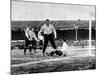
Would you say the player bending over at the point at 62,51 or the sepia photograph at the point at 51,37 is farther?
the player bending over at the point at 62,51

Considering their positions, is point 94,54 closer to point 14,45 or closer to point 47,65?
point 47,65

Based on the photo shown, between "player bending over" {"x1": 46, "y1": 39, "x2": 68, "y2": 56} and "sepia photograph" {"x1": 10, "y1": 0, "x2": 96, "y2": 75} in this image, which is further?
"player bending over" {"x1": 46, "y1": 39, "x2": 68, "y2": 56}

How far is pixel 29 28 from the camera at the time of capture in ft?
6.63

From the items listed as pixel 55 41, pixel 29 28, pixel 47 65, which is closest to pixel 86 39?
pixel 55 41

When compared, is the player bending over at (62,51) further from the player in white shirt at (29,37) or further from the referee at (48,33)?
the player in white shirt at (29,37)

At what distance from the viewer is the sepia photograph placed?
6.48ft

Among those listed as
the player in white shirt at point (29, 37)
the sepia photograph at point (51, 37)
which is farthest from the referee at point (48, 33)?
the player in white shirt at point (29, 37)

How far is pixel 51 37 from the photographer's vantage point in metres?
2.10

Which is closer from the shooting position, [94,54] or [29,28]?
[29,28]

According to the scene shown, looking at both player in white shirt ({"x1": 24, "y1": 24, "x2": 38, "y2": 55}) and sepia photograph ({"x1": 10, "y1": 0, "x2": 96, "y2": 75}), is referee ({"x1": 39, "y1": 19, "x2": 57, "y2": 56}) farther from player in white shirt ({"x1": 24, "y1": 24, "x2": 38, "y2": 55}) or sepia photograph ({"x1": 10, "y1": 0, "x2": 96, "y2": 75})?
player in white shirt ({"x1": 24, "y1": 24, "x2": 38, "y2": 55})

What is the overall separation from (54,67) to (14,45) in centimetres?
55

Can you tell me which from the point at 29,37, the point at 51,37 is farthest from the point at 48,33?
the point at 29,37

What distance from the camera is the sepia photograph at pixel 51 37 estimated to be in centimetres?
198

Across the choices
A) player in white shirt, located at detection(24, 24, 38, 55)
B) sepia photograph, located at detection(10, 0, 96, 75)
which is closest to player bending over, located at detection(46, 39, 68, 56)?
sepia photograph, located at detection(10, 0, 96, 75)
